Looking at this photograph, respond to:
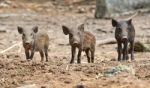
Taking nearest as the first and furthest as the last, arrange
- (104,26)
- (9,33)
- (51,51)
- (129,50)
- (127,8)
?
(129,50), (51,51), (9,33), (104,26), (127,8)

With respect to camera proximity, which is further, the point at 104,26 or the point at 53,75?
the point at 104,26

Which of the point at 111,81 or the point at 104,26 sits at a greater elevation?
the point at 111,81

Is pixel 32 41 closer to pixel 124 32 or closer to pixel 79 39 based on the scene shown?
pixel 79 39

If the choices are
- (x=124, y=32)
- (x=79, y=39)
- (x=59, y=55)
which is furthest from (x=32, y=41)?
(x=59, y=55)

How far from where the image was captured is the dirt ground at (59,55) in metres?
10.1

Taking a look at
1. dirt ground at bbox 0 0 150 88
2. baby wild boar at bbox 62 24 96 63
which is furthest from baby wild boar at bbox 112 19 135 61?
baby wild boar at bbox 62 24 96 63

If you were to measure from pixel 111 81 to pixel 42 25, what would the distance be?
606 inches

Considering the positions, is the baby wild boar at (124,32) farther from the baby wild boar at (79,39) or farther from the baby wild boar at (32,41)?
the baby wild boar at (32,41)

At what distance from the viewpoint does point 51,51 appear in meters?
18.6

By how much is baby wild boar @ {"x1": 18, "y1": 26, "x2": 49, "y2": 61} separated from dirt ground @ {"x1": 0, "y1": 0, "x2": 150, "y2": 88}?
0.40m

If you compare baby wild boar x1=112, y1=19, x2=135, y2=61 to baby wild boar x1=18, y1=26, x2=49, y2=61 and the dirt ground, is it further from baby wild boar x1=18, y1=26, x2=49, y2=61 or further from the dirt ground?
baby wild boar x1=18, y1=26, x2=49, y2=61

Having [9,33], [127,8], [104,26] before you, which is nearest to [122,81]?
[9,33]

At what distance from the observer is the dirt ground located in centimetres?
1006

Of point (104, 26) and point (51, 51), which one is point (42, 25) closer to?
point (104, 26)
